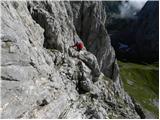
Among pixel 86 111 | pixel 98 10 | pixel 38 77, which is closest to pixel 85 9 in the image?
pixel 98 10

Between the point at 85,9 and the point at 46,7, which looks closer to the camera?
the point at 46,7

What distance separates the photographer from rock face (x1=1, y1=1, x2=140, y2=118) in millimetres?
31172

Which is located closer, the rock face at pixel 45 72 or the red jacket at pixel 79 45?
the rock face at pixel 45 72

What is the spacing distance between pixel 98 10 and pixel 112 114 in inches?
2569

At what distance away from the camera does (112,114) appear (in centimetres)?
5588

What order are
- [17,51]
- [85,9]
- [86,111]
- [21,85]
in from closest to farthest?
[21,85] → [17,51] → [86,111] → [85,9]

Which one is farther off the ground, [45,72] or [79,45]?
[79,45]

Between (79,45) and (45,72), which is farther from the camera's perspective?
(79,45)

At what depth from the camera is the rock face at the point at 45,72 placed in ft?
102

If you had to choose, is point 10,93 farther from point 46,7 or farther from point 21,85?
point 46,7

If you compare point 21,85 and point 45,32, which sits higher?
point 45,32

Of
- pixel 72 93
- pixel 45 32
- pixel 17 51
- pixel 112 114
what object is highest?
pixel 45 32

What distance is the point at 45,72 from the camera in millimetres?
39812

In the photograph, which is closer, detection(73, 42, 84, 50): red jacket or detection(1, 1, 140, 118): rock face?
detection(1, 1, 140, 118): rock face
